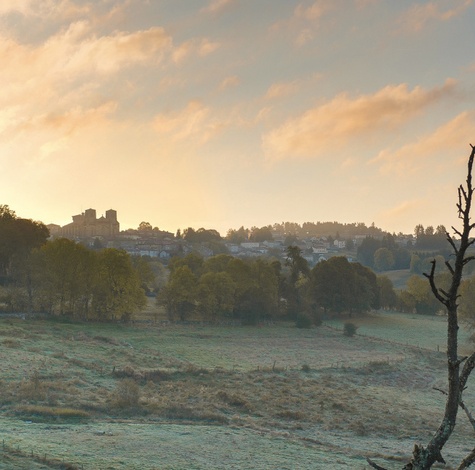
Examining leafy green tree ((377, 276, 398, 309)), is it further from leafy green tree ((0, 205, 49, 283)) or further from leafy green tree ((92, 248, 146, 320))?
leafy green tree ((0, 205, 49, 283))

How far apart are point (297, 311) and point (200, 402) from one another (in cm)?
6056

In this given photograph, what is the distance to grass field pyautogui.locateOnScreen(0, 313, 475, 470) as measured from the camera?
23.0 m

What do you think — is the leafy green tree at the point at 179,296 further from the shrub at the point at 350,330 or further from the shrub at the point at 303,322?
the shrub at the point at 350,330

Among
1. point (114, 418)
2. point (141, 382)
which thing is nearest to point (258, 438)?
point (114, 418)

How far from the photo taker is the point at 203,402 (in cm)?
3450

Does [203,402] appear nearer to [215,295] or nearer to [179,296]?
[179,296]

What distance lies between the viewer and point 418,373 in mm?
52938

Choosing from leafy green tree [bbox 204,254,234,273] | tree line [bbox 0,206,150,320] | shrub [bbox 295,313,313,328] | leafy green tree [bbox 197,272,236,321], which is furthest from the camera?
leafy green tree [bbox 204,254,234,273]

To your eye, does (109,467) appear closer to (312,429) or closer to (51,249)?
(312,429)

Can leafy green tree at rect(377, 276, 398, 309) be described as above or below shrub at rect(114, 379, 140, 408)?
above

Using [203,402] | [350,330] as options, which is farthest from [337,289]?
[203,402]

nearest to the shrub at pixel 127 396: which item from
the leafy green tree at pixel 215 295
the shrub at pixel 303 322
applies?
the leafy green tree at pixel 215 295

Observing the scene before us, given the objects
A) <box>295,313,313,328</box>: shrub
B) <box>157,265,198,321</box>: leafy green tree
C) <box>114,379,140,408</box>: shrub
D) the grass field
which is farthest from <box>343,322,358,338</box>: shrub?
<box>114,379,140,408</box>: shrub

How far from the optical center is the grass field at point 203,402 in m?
23.0
